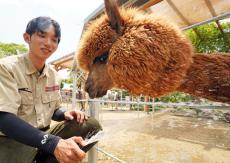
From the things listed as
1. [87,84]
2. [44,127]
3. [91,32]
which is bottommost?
[44,127]

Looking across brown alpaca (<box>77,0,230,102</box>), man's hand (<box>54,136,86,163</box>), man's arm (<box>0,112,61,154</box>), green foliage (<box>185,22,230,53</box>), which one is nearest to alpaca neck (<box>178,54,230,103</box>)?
brown alpaca (<box>77,0,230,102</box>)

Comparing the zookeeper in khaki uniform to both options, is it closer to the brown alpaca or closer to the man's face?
the man's face

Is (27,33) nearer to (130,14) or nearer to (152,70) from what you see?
(130,14)

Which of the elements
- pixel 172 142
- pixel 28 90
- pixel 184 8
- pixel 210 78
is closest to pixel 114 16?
pixel 210 78

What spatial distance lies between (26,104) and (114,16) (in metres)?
0.82

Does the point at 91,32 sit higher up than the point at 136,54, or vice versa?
the point at 91,32

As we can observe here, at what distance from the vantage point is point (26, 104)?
1373 mm

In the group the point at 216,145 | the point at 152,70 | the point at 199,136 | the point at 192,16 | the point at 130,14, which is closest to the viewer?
the point at 152,70

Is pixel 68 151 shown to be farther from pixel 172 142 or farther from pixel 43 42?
pixel 172 142

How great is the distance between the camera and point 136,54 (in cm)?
80

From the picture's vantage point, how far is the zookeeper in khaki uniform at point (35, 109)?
3.16 ft

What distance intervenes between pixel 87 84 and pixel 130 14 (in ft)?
1.16

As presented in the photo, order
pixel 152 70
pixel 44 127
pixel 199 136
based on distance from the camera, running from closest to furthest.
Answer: pixel 152 70
pixel 44 127
pixel 199 136

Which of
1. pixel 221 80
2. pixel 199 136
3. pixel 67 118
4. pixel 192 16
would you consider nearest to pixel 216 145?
pixel 199 136
